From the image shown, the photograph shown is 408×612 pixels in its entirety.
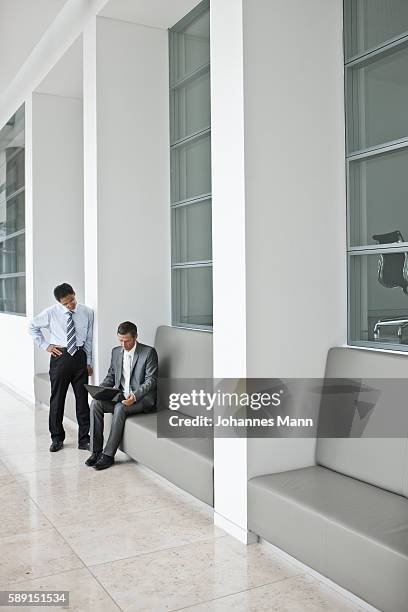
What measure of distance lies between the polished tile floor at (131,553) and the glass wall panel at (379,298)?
1.42 meters

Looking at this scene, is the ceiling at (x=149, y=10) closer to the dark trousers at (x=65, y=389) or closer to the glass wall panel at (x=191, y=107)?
the glass wall panel at (x=191, y=107)

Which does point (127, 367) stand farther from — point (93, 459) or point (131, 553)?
point (131, 553)

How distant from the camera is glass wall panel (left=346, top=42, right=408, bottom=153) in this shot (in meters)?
3.70

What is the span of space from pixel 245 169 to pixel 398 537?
6.75 ft

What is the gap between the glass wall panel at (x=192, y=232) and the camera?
228 inches

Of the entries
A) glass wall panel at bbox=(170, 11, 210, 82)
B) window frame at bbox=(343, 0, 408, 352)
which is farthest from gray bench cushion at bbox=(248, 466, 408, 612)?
glass wall panel at bbox=(170, 11, 210, 82)

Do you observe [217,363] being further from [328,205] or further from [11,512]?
[11,512]

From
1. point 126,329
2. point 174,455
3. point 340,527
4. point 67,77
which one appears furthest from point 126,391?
point 67,77

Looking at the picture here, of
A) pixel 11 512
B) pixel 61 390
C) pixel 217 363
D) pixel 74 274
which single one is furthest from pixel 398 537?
pixel 74 274

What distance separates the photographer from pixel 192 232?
19.8 feet

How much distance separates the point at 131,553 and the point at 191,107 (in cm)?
405

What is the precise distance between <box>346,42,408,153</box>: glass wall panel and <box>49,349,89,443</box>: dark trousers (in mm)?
3229

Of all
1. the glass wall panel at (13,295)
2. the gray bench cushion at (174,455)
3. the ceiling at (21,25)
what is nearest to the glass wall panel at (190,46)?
the ceiling at (21,25)

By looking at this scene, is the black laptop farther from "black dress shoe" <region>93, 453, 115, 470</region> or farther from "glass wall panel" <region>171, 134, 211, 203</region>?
"glass wall panel" <region>171, 134, 211, 203</region>
